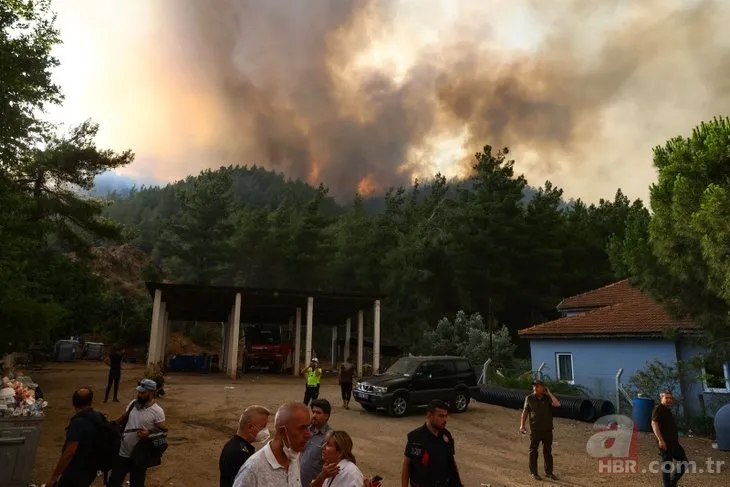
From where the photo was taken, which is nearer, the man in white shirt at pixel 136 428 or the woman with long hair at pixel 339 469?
the woman with long hair at pixel 339 469

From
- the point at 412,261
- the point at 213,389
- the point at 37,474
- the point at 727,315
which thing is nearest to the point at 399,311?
the point at 412,261

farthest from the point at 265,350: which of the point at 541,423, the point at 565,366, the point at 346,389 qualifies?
the point at 541,423

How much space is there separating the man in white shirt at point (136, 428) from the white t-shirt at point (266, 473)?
123 inches

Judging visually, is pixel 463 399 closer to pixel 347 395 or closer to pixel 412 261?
pixel 347 395

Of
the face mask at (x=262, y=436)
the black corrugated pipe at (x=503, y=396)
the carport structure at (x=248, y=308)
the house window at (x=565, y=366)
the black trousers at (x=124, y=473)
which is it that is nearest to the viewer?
the face mask at (x=262, y=436)

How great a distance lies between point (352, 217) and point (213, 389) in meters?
44.7

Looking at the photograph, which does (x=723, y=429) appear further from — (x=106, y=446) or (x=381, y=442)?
(x=106, y=446)

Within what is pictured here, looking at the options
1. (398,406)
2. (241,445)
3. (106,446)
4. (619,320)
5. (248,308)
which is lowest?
(398,406)

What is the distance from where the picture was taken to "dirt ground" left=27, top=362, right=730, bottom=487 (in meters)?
8.55

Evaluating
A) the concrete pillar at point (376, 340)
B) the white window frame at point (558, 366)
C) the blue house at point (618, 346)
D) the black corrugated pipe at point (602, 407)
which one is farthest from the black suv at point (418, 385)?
the concrete pillar at point (376, 340)

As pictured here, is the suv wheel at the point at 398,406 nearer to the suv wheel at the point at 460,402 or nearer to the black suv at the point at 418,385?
the black suv at the point at 418,385

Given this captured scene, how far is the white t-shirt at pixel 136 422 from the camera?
207 inches

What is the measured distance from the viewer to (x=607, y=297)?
2309 cm

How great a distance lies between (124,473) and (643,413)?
15196 mm
